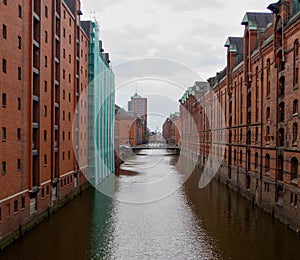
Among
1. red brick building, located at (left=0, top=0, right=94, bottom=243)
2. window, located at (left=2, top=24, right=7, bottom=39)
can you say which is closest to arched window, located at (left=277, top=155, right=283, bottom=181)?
red brick building, located at (left=0, top=0, right=94, bottom=243)

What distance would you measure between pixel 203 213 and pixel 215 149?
23867mm

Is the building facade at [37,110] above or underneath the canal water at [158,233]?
above

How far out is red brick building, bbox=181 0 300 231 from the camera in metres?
22.0

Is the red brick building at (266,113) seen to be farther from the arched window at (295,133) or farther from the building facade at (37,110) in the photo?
the building facade at (37,110)

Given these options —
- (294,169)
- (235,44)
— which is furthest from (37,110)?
(235,44)

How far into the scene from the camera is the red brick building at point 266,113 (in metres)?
22.0

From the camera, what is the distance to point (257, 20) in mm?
32844

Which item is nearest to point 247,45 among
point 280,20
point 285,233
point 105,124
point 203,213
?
point 280,20

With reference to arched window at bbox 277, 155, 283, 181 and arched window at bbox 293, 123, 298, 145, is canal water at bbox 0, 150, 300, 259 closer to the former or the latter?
arched window at bbox 277, 155, 283, 181

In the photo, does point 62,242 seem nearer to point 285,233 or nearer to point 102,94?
point 285,233

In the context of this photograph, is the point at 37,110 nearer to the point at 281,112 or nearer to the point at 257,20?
the point at 281,112

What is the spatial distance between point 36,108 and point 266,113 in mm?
15832

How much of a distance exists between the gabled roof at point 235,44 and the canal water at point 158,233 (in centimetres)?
1663

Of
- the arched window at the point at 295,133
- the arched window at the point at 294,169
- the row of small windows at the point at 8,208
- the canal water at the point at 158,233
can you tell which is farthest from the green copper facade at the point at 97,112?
the arched window at the point at 294,169
